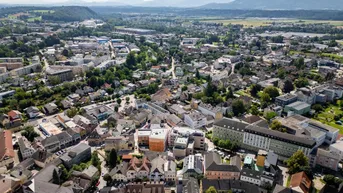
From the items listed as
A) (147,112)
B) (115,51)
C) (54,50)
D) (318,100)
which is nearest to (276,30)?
(115,51)

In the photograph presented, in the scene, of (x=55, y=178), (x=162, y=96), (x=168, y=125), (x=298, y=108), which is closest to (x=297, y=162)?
(x=298, y=108)

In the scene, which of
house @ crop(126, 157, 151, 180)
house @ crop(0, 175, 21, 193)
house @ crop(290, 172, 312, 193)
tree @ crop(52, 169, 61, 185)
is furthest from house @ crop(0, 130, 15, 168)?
house @ crop(290, 172, 312, 193)

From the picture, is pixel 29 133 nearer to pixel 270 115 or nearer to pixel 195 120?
pixel 195 120

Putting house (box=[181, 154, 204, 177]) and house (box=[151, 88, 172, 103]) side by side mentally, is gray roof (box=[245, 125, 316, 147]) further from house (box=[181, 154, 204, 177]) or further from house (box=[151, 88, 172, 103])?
house (box=[151, 88, 172, 103])

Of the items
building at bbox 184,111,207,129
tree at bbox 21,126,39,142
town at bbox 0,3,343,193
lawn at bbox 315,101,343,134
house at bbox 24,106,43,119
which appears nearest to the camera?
town at bbox 0,3,343,193

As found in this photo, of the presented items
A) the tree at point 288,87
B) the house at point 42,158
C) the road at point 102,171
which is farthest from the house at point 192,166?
the tree at point 288,87

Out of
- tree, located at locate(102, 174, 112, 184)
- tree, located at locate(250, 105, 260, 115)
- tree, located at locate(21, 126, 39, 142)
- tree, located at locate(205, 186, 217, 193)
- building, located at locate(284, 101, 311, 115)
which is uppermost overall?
building, located at locate(284, 101, 311, 115)

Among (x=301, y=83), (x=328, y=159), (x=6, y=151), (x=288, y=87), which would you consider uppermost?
(x=301, y=83)
